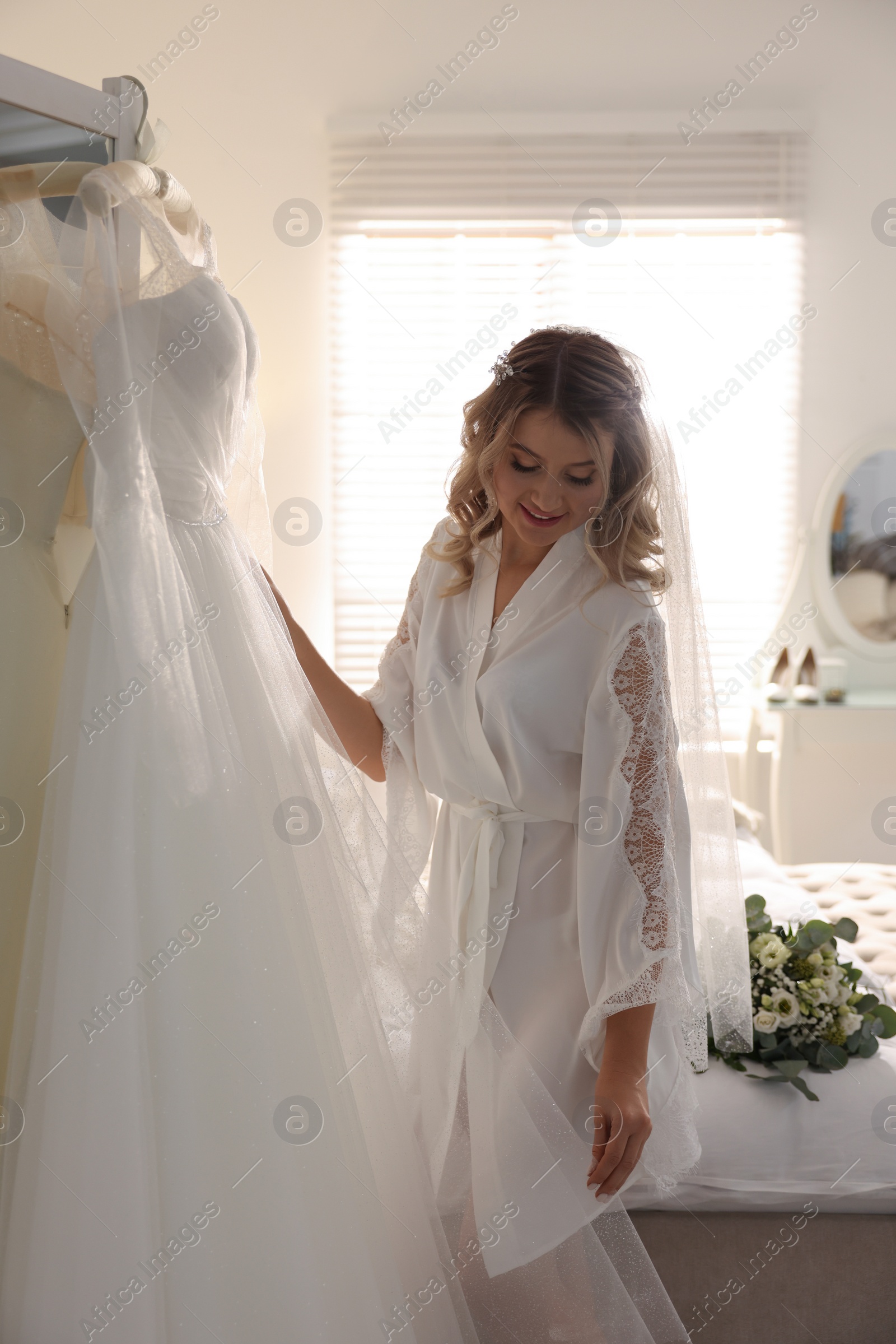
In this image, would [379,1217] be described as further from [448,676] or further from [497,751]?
[448,676]

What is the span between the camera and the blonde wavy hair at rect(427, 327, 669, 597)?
1.13 metres

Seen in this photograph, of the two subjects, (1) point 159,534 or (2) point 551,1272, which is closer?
(1) point 159,534

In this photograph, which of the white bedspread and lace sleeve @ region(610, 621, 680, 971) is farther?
the white bedspread

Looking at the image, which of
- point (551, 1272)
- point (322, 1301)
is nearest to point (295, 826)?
point (322, 1301)

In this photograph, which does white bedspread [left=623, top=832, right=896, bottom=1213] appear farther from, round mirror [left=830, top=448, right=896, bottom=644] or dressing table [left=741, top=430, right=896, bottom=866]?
round mirror [left=830, top=448, right=896, bottom=644]

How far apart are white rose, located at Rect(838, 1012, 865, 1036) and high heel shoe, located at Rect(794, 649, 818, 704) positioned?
6.61 ft

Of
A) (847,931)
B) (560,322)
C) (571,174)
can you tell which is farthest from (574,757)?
(571,174)

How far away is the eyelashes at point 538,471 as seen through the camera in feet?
3.80

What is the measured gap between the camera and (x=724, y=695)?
11.4ft

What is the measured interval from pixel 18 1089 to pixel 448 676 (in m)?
0.66

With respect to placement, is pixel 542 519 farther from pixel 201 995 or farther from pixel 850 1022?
pixel 850 1022

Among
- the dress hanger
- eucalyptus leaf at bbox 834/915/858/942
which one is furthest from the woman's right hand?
eucalyptus leaf at bbox 834/915/858/942

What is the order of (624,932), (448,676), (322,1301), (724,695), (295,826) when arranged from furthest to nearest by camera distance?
1. (724,695)
2. (448,676)
3. (624,932)
4. (295,826)
5. (322,1301)

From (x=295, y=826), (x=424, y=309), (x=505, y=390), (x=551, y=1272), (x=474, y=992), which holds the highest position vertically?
(x=424, y=309)
